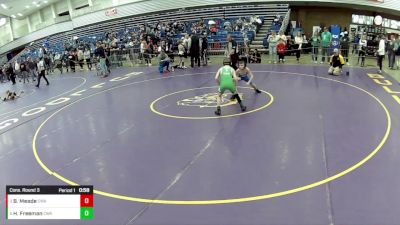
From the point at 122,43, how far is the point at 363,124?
20939mm

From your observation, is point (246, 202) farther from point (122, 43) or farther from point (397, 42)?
point (122, 43)

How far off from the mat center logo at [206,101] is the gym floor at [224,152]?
73 millimetres

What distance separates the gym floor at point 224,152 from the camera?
20.8 feet

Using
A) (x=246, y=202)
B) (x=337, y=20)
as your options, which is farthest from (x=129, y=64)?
(x=246, y=202)

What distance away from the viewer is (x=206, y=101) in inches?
520

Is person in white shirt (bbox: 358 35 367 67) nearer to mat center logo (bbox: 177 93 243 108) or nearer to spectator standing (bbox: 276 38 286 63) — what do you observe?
spectator standing (bbox: 276 38 286 63)

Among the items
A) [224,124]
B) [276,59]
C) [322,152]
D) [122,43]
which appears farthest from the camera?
[122,43]

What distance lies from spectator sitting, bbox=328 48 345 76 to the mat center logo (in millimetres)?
5335

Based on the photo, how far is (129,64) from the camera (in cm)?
2505

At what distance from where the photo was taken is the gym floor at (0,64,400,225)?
6340 millimetres

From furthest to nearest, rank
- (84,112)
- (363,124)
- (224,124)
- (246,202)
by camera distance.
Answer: (84,112), (224,124), (363,124), (246,202)

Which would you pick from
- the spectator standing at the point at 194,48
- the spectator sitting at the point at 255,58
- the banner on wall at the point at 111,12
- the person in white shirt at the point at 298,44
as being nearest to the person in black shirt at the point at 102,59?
the spectator standing at the point at 194,48

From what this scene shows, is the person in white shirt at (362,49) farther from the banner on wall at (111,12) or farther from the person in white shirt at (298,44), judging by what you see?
the banner on wall at (111,12)
